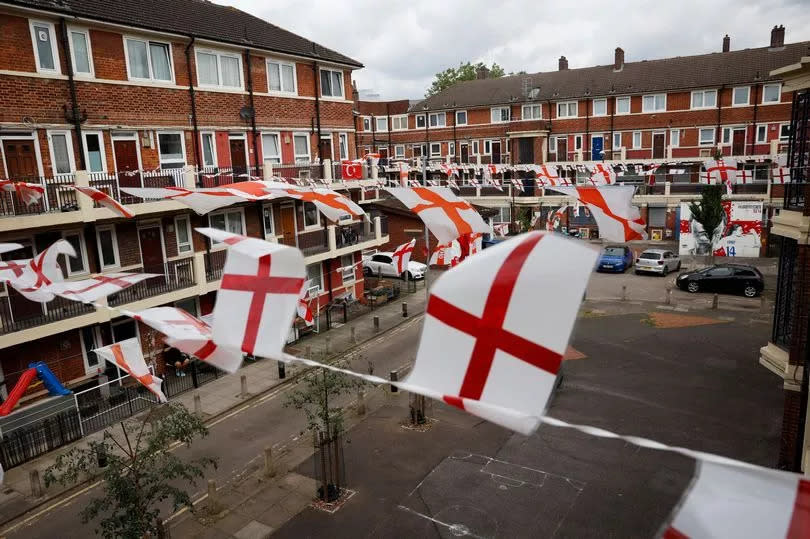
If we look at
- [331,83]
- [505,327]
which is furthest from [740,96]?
[505,327]

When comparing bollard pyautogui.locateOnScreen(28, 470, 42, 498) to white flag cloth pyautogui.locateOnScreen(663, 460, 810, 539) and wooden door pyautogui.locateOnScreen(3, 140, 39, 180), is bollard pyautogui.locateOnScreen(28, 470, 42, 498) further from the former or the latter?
white flag cloth pyautogui.locateOnScreen(663, 460, 810, 539)

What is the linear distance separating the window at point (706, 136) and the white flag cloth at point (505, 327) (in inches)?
1700

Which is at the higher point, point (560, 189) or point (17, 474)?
point (560, 189)

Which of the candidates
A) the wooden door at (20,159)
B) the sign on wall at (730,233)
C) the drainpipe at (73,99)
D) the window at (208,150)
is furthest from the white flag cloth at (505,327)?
the sign on wall at (730,233)

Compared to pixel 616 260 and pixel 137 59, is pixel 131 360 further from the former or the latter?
pixel 616 260

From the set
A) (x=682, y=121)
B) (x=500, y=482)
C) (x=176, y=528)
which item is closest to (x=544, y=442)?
(x=500, y=482)

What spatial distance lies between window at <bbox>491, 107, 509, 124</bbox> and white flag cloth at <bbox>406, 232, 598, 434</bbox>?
45305 mm

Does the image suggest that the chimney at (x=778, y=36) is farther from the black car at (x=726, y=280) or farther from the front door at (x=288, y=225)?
the front door at (x=288, y=225)

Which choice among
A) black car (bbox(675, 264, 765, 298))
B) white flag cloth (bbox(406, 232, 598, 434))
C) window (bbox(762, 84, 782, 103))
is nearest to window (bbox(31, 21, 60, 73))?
white flag cloth (bbox(406, 232, 598, 434))

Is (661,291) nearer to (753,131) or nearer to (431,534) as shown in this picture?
(753,131)

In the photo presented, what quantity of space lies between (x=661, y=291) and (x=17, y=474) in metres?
27.4

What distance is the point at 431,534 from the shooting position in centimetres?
1017

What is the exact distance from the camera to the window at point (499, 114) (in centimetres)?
4666

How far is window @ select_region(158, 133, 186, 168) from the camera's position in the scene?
63.7 ft
